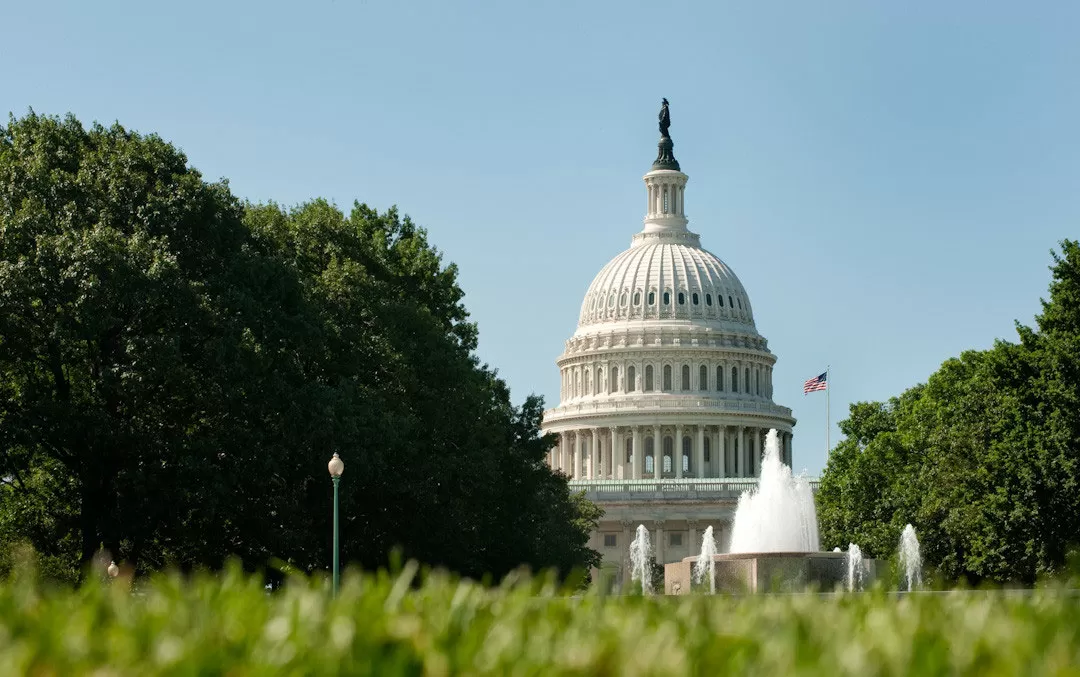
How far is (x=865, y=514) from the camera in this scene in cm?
8994

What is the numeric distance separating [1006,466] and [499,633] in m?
59.4

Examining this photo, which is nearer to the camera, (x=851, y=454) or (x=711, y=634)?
(x=711, y=634)

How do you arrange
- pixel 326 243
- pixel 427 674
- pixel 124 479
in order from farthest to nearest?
1. pixel 326 243
2. pixel 124 479
3. pixel 427 674

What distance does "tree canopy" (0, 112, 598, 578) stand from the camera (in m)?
48.3

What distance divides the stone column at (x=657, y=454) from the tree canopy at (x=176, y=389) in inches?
5299

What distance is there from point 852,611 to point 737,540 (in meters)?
51.3

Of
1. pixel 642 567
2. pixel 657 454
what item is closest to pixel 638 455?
pixel 657 454

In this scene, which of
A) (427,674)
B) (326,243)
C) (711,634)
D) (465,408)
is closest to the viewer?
(427,674)

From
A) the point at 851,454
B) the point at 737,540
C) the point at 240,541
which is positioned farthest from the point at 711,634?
the point at 851,454

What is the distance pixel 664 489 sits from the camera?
176875mm

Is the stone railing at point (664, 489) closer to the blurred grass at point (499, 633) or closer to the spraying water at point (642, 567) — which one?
the spraying water at point (642, 567)

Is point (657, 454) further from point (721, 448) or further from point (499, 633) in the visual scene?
point (499, 633)

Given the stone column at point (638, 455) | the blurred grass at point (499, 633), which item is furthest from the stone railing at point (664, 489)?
the blurred grass at point (499, 633)

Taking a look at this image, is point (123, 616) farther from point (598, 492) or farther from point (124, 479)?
point (598, 492)
